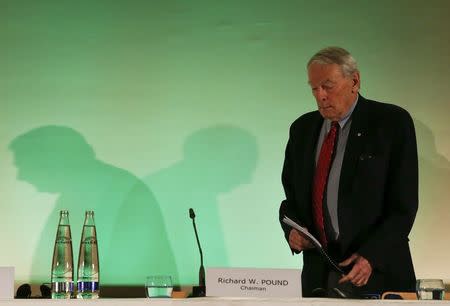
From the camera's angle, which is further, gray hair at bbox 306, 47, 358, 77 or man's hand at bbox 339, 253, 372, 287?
gray hair at bbox 306, 47, 358, 77

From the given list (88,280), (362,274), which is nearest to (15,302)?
(88,280)

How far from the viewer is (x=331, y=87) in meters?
2.97

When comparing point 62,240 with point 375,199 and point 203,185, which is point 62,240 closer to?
point 375,199

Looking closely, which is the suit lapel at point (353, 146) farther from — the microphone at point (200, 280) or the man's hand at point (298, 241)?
Answer: the microphone at point (200, 280)

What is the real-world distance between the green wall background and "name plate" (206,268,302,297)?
2185mm

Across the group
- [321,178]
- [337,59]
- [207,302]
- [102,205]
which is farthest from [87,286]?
[102,205]

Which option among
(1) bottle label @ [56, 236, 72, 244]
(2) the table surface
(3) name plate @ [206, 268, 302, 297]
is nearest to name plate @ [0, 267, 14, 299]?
(2) the table surface

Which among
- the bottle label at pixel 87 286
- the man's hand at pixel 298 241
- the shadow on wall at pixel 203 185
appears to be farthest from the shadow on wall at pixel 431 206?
the bottle label at pixel 87 286

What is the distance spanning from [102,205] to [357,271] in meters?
1.85

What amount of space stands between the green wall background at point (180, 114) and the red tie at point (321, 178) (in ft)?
4.21

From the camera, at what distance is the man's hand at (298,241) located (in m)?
2.82

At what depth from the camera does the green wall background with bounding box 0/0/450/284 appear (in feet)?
13.8

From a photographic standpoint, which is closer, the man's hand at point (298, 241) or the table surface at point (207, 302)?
the table surface at point (207, 302)

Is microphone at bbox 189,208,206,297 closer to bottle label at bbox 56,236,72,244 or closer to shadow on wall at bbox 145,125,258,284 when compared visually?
shadow on wall at bbox 145,125,258,284
